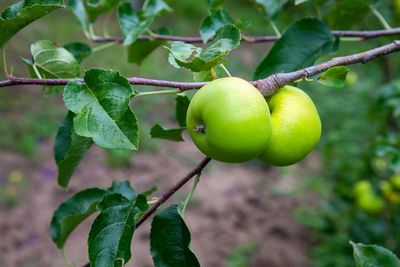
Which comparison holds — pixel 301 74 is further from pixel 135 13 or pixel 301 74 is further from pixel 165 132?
pixel 135 13

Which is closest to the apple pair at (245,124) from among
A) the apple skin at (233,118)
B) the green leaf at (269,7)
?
the apple skin at (233,118)

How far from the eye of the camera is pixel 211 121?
56cm

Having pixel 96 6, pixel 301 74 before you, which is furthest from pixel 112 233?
pixel 96 6

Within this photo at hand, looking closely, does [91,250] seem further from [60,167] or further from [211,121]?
[211,121]

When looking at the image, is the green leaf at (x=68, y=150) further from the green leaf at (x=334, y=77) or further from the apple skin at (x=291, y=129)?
the green leaf at (x=334, y=77)

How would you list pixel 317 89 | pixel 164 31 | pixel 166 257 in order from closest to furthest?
pixel 166 257
pixel 164 31
pixel 317 89

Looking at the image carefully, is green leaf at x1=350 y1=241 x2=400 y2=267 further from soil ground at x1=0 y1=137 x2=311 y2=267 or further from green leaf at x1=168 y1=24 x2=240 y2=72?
soil ground at x1=0 y1=137 x2=311 y2=267

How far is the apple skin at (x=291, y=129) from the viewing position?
64cm

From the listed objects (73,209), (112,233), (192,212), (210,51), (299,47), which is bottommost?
(192,212)

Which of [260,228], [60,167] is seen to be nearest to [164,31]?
[60,167]

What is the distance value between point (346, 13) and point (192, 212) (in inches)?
78.1

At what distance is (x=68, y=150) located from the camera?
67 centimetres

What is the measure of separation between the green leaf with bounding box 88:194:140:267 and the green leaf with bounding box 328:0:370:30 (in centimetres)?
82

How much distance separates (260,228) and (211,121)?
2185 millimetres
